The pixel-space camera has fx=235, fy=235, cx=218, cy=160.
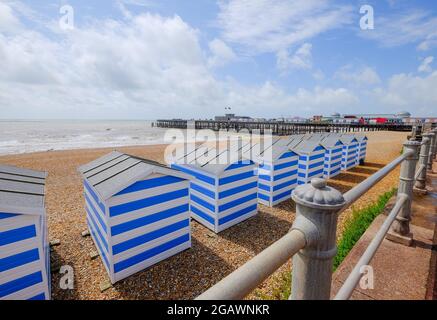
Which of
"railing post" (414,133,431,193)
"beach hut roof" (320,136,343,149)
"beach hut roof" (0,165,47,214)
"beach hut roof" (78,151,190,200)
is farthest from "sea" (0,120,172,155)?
"railing post" (414,133,431,193)

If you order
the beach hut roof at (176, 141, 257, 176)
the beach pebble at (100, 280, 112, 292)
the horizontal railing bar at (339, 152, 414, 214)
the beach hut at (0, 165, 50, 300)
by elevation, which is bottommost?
→ the beach pebble at (100, 280, 112, 292)

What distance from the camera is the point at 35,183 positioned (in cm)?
473

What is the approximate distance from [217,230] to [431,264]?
14.6 ft

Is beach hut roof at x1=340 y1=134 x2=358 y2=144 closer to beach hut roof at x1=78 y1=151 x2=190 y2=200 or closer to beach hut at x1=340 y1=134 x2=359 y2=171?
beach hut at x1=340 y1=134 x2=359 y2=171

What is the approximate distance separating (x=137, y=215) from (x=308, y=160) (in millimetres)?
7002

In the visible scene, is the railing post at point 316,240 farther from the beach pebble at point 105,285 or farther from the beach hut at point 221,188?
the beach hut at point 221,188

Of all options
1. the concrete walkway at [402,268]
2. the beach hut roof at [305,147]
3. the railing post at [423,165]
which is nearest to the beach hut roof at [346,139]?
the beach hut roof at [305,147]

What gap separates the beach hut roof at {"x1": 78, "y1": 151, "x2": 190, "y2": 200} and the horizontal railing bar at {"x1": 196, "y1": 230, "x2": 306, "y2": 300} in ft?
12.8

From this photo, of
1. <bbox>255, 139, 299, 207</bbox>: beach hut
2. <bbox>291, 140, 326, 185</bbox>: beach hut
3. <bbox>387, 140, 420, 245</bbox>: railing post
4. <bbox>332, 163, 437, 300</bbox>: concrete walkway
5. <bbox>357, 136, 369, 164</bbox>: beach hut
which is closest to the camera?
<bbox>332, 163, 437, 300</bbox>: concrete walkway

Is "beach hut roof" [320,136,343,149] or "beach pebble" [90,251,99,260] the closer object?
"beach pebble" [90,251,99,260]

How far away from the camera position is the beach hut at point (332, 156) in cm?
1129

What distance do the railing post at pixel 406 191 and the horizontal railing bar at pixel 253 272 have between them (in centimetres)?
277

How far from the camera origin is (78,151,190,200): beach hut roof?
4316 millimetres

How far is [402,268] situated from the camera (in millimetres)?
2520
